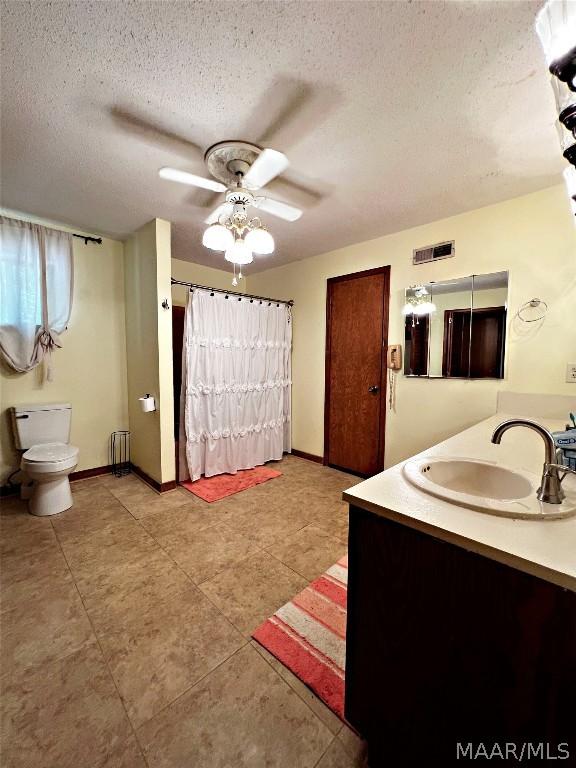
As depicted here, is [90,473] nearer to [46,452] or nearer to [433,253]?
[46,452]

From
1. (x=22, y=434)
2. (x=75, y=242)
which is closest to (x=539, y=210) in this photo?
(x=75, y=242)

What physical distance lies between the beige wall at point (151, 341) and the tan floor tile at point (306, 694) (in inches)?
73.0

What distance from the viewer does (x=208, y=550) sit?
6.35 feet

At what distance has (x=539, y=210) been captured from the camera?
2096mm

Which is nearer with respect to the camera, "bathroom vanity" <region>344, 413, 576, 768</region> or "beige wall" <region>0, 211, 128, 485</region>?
"bathroom vanity" <region>344, 413, 576, 768</region>

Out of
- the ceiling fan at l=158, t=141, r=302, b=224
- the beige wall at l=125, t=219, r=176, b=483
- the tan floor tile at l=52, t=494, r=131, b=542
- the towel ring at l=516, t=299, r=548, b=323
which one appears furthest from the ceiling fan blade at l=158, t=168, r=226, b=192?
the tan floor tile at l=52, t=494, r=131, b=542

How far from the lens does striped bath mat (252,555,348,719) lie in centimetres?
115

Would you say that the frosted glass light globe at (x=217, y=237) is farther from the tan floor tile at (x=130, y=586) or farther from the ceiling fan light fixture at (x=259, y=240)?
the tan floor tile at (x=130, y=586)

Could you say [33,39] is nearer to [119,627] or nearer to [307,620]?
[119,627]

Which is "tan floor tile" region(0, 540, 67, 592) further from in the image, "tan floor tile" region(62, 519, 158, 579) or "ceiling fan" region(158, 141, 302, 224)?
"ceiling fan" region(158, 141, 302, 224)

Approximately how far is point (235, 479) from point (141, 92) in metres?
2.85

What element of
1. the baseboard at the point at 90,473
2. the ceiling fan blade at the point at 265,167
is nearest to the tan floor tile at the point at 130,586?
the baseboard at the point at 90,473

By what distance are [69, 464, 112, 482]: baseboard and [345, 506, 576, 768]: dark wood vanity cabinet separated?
303 cm

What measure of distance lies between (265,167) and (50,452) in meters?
2.54
